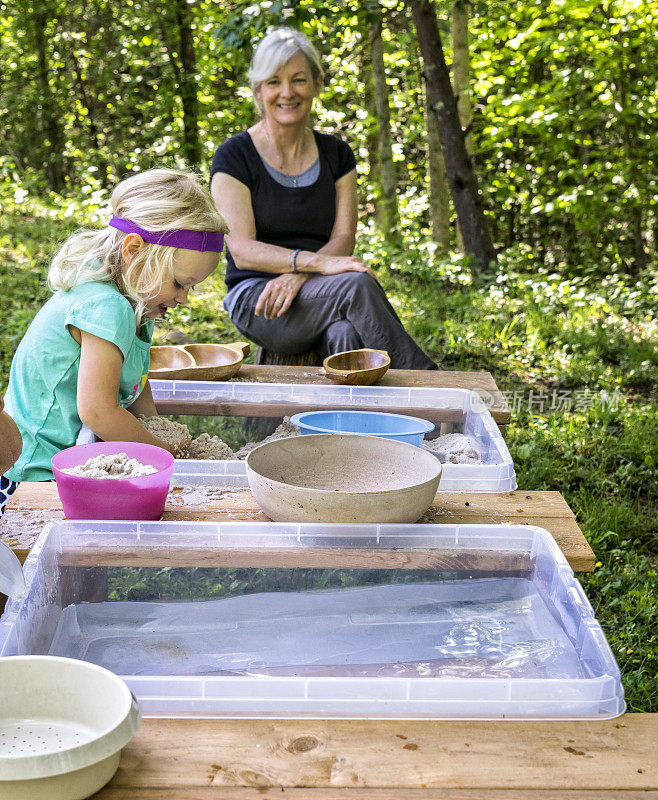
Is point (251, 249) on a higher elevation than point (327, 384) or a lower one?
higher

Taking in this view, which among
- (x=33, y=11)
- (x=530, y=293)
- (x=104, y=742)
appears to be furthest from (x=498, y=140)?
(x=104, y=742)

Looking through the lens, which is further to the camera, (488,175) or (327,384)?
(488,175)

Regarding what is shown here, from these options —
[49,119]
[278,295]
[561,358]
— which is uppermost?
[49,119]

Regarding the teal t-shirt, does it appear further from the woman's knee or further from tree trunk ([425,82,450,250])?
tree trunk ([425,82,450,250])

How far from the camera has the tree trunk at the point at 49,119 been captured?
8.55 metres

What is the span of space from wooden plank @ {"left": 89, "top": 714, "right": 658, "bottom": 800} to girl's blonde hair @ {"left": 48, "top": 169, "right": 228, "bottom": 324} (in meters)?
1.12

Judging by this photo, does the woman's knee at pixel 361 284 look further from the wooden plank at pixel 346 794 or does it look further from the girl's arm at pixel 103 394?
the wooden plank at pixel 346 794

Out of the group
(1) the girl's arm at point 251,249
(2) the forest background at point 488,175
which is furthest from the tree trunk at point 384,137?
(1) the girl's arm at point 251,249

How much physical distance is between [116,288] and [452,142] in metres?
3.66

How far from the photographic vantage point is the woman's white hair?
9.31 feet

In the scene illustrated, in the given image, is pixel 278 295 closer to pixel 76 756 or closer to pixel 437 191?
pixel 76 756

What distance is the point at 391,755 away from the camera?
80cm

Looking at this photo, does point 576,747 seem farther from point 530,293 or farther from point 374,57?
point 374,57

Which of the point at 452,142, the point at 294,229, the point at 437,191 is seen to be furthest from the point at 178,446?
the point at 437,191
